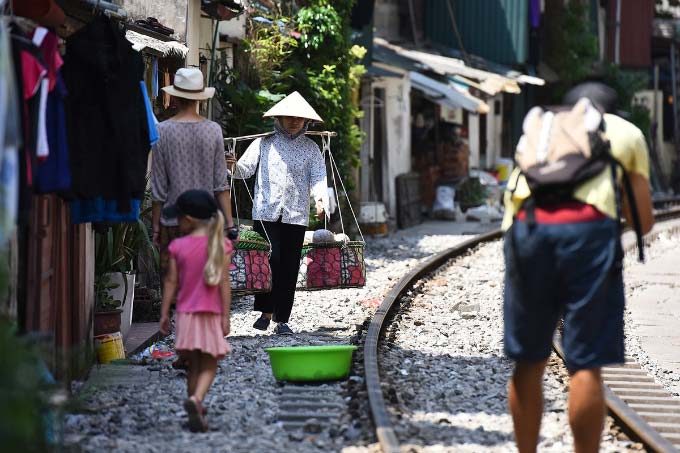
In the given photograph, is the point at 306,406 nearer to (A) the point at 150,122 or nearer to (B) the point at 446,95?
(A) the point at 150,122

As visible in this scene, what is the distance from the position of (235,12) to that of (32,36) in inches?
296

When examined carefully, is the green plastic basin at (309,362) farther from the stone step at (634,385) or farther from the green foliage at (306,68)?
the green foliage at (306,68)

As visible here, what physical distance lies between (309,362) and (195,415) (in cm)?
143

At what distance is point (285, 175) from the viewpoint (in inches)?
385

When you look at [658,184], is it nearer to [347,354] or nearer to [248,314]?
[248,314]

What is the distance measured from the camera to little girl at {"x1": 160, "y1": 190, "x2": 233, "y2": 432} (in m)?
6.55

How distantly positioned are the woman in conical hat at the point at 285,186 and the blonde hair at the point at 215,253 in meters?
3.04

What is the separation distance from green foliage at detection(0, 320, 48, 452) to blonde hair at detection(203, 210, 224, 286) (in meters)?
1.93

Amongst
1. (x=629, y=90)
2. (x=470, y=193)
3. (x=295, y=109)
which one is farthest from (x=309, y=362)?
(x=629, y=90)

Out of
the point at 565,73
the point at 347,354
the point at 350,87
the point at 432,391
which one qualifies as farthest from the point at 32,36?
the point at 565,73

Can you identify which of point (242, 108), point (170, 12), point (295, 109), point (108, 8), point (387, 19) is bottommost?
point (295, 109)

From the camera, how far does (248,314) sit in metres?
11.1

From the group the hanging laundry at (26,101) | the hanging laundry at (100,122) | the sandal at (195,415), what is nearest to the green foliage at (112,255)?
the hanging laundry at (100,122)

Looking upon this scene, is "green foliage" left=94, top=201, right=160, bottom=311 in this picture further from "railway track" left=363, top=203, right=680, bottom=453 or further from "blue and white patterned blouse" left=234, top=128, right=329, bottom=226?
"railway track" left=363, top=203, right=680, bottom=453
